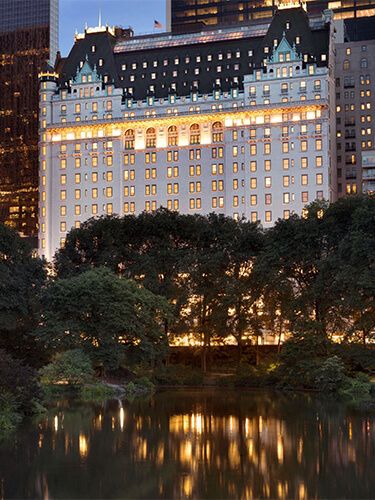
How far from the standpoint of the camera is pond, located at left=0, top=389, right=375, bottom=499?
3466 centimetres

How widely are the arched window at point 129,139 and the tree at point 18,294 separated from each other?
10562 centimetres

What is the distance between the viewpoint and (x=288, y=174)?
180750mm

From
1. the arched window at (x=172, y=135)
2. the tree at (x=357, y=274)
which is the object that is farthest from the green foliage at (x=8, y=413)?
the arched window at (x=172, y=135)

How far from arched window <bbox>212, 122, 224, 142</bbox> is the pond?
12310 centimetres

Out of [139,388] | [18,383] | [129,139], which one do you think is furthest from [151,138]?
[18,383]

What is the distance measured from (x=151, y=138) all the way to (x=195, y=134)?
29.8ft

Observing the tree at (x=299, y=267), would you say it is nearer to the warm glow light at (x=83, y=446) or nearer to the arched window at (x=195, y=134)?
the warm glow light at (x=83, y=446)

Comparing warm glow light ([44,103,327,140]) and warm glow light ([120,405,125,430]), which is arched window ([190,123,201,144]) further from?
warm glow light ([120,405,125,430])

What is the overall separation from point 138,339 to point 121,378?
4.96 meters

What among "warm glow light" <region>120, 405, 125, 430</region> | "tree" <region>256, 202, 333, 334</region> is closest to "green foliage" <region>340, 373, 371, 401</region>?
"tree" <region>256, 202, 333, 334</region>

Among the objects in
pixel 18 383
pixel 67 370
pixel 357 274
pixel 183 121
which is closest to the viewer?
pixel 18 383

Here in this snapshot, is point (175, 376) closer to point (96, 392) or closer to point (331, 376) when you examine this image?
point (331, 376)

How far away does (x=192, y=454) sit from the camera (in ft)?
141

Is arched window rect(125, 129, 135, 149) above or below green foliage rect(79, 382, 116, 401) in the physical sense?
above
